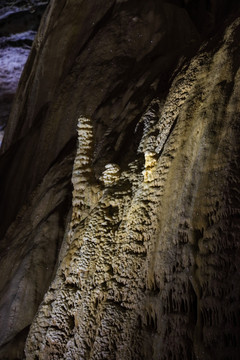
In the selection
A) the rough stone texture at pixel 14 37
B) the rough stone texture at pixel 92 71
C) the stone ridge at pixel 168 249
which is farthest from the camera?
the rough stone texture at pixel 14 37

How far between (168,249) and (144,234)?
0.33 metres

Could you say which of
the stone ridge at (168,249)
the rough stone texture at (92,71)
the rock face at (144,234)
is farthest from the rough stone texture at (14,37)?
the stone ridge at (168,249)

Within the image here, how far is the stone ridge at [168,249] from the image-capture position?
2.05 metres

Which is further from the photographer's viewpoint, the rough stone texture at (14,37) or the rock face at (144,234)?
the rough stone texture at (14,37)

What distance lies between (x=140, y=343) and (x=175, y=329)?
1.05 feet

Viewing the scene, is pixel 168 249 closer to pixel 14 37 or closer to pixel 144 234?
pixel 144 234

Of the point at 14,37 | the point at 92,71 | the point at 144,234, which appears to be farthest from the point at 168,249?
the point at 14,37

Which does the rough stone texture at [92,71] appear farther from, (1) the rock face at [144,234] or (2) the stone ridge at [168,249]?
(2) the stone ridge at [168,249]

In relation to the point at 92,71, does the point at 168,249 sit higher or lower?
lower

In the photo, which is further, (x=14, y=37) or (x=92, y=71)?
(x=14, y=37)

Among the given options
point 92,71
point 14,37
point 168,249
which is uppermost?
point 14,37

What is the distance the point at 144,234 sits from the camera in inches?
106

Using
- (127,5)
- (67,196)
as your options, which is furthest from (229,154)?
(127,5)

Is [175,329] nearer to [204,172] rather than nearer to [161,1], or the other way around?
[204,172]
